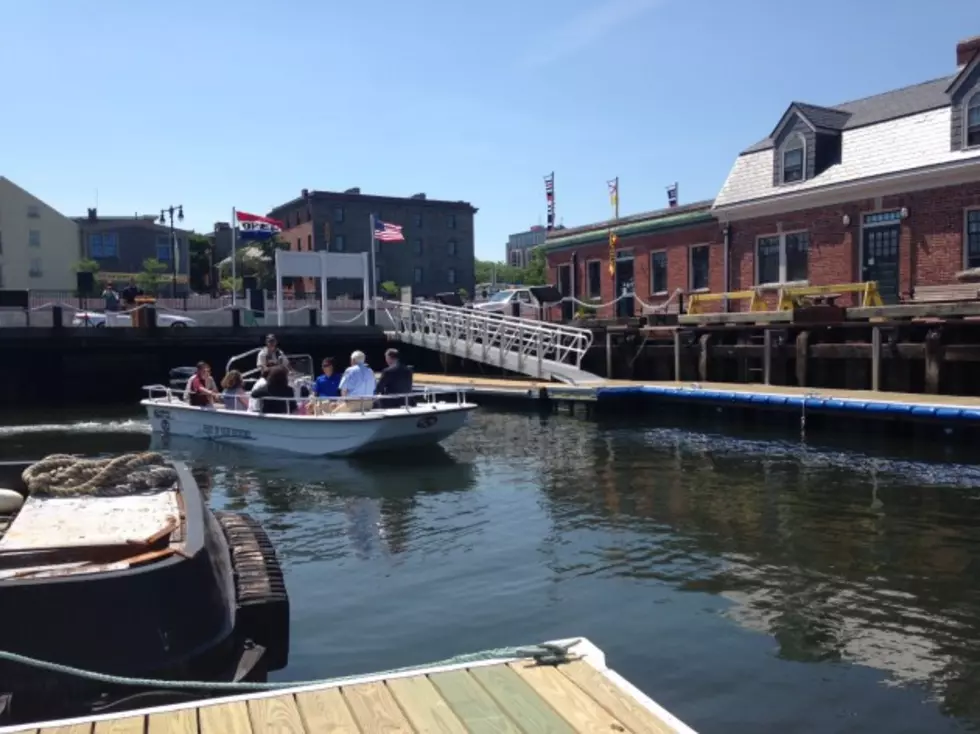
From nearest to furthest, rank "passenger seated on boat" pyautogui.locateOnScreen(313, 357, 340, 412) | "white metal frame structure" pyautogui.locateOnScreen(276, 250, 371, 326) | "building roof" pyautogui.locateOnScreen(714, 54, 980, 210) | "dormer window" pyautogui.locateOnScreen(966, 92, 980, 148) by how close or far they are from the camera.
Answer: "passenger seated on boat" pyautogui.locateOnScreen(313, 357, 340, 412)
"dormer window" pyautogui.locateOnScreen(966, 92, 980, 148)
"building roof" pyautogui.locateOnScreen(714, 54, 980, 210)
"white metal frame structure" pyautogui.locateOnScreen(276, 250, 371, 326)

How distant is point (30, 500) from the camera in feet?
21.4

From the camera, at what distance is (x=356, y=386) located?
50.2ft

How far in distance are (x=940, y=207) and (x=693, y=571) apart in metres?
18.4

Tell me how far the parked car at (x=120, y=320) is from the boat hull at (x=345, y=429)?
14.4 metres

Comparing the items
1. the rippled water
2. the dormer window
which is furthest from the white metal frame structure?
the dormer window

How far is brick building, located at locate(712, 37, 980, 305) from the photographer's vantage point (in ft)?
74.4

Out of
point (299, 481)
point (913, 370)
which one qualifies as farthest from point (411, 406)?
point (913, 370)

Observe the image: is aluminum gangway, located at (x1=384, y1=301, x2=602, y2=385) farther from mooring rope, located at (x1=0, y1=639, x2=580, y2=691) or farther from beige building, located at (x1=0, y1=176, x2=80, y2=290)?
beige building, located at (x1=0, y1=176, x2=80, y2=290)

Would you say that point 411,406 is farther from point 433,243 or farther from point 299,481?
point 433,243

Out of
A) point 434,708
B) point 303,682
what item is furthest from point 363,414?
point 434,708

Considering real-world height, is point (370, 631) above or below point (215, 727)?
below

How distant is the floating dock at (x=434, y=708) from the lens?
3.39 meters

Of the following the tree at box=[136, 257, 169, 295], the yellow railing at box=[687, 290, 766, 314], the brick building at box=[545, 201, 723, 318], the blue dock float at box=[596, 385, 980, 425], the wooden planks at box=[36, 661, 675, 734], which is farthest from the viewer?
the tree at box=[136, 257, 169, 295]

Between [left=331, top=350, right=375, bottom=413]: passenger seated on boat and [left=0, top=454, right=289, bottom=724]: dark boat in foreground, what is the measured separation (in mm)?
8732
